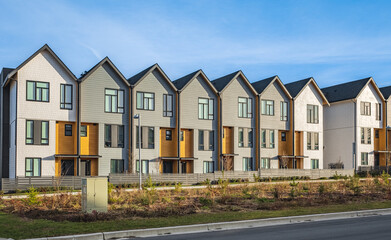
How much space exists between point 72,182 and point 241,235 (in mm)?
26587

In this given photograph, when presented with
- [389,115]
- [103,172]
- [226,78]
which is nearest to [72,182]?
[103,172]

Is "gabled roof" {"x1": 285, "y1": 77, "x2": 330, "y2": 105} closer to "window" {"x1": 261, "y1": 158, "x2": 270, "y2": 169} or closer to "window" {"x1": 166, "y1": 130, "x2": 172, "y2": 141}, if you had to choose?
"window" {"x1": 261, "y1": 158, "x2": 270, "y2": 169}

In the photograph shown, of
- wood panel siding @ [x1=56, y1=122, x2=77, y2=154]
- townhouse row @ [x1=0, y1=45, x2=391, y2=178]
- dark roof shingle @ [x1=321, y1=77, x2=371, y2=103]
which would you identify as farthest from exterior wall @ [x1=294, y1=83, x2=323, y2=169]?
wood panel siding @ [x1=56, y1=122, x2=77, y2=154]

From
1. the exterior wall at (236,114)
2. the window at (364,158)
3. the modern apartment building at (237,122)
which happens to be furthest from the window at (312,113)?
the exterior wall at (236,114)

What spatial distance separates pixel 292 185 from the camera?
2817 centimetres

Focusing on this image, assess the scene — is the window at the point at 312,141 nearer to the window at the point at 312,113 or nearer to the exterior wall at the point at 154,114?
the window at the point at 312,113

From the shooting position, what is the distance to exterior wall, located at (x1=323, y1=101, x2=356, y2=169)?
2137 inches

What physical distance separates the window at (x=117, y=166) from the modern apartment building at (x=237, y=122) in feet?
33.0

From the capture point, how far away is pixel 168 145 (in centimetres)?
4534

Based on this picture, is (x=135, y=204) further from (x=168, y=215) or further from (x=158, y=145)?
(x=158, y=145)

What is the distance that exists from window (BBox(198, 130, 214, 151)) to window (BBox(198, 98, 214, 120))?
1.55m

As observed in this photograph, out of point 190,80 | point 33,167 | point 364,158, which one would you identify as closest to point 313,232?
point 33,167

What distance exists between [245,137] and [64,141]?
61.3 ft

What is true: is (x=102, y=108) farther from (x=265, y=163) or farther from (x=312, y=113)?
(x=312, y=113)
